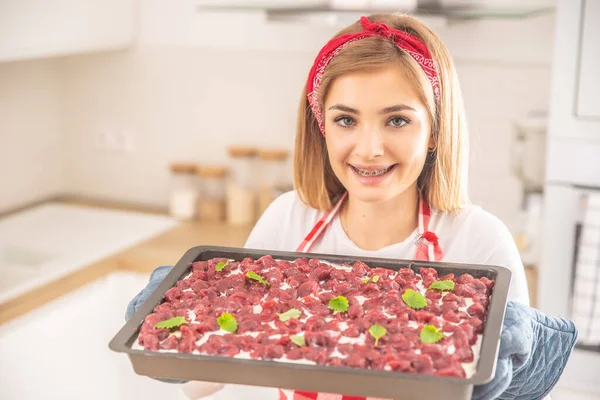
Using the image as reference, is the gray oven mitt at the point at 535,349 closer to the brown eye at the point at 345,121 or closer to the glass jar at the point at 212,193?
the brown eye at the point at 345,121

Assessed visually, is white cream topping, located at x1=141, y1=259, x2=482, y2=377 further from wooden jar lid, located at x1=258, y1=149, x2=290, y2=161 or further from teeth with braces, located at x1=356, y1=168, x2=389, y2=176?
wooden jar lid, located at x1=258, y1=149, x2=290, y2=161

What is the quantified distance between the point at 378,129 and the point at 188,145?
1704 millimetres

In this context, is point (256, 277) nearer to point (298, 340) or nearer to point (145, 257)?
point (298, 340)

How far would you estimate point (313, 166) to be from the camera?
154cm

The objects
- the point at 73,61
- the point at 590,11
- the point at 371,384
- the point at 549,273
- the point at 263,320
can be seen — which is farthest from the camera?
the point at 73,61

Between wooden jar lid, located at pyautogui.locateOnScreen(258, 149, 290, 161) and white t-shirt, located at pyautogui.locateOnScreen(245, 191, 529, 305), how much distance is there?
111 cm

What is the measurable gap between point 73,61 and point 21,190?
1.73 ft

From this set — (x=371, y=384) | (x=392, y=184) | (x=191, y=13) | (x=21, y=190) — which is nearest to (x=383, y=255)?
(x=392, y=184)

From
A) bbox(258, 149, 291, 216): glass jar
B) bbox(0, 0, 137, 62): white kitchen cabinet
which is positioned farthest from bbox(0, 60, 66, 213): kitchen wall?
bbox(258, 149, 291, 216): glass jar

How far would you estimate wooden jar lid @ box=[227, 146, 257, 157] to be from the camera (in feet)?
9.12

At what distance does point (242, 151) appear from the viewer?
109 inches

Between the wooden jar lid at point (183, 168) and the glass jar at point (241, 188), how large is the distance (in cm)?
14

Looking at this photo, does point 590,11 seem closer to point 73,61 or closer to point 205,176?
point 205,176

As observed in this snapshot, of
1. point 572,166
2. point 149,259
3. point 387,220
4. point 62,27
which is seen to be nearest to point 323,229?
point 387,220
